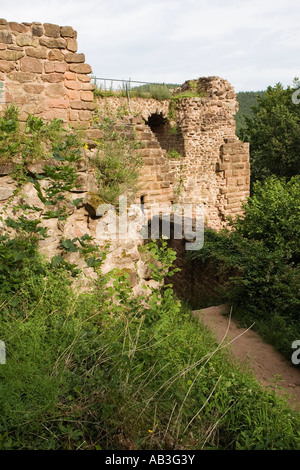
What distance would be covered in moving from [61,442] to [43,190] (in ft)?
8.66

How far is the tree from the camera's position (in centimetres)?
2020

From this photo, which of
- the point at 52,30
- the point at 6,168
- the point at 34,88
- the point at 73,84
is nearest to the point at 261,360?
the point at 6,168

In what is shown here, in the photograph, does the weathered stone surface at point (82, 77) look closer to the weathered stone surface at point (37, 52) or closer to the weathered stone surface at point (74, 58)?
the weathered stone surface at point (74, 58)

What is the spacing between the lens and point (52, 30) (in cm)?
502

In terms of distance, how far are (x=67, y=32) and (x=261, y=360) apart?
16.2ft

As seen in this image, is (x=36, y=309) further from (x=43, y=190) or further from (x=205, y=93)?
(x=205, y=93)

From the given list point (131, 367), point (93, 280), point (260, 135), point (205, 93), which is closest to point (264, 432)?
point (131, 367)

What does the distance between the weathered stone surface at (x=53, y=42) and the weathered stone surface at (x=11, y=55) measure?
12.2 inches

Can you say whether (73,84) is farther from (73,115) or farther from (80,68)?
(73,115)

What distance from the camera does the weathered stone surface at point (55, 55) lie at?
200 inches

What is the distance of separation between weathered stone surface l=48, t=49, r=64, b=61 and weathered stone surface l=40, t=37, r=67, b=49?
0.05 m

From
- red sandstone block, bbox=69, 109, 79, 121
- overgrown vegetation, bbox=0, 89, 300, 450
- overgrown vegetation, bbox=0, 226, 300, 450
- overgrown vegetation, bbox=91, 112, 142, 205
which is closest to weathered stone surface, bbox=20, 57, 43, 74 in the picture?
red sandstone block, bbox=69, 109, 79, 121

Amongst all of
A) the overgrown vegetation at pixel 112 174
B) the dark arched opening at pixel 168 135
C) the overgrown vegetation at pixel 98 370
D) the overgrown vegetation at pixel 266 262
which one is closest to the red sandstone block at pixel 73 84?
the overgrown vegetation at pixel 112 174

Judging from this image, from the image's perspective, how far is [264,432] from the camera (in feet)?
9.46
